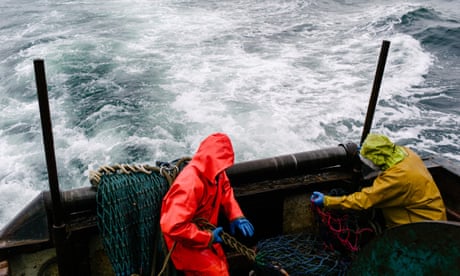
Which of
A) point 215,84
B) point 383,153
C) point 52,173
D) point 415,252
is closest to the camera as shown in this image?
point 415,252

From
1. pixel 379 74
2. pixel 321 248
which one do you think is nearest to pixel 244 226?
pixel 321 248

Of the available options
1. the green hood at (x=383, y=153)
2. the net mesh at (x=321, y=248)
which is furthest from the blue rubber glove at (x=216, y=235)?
the green hood at (x=383, y=153)

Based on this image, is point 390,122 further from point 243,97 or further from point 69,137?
point 69,137

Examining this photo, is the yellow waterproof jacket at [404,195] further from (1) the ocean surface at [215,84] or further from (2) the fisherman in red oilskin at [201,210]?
(1) the ocean surface at [215,84]

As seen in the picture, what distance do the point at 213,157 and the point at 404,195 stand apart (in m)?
1.64

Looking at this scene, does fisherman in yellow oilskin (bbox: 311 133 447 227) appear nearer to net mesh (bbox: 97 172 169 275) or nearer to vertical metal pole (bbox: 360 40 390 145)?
vertical metal pole (bbox: 360 40 390 145)

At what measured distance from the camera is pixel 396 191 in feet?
10.9

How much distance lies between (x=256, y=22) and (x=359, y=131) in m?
10.9

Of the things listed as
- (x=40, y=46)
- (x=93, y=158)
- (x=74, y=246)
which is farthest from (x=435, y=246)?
(x=40, y=46)

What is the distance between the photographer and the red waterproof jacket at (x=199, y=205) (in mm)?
2775

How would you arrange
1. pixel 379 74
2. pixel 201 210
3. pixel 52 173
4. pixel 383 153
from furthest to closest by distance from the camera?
pixel 379 74
pixel 383 153
pixel 201 210
pixel 52 173

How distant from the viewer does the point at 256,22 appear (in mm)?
19062

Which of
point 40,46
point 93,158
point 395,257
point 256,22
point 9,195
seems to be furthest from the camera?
point 256,22

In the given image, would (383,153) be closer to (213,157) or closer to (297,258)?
(297,258)
